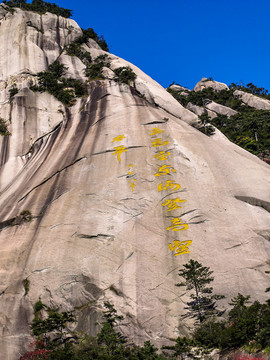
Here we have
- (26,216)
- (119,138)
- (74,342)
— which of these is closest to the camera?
(74,342)

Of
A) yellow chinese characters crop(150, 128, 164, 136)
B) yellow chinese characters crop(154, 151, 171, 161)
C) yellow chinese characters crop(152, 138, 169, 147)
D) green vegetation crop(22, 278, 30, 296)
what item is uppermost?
yellow chinese characters crop(150, 128, 164, 136)

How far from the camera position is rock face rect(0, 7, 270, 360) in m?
18.0

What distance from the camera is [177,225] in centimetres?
2112

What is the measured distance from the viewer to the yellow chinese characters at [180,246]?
19923 millimetres

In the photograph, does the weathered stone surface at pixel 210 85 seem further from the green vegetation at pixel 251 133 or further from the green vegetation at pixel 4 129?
the green vegetation at pixel 4 129

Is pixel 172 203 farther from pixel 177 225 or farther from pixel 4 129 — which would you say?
pixel 4 129

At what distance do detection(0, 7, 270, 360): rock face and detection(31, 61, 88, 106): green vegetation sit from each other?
4.08m

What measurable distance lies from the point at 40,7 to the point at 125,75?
68.8 feet

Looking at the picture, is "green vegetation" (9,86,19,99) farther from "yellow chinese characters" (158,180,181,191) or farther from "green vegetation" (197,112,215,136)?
"yellow chinese characters" (158,180,181,191)

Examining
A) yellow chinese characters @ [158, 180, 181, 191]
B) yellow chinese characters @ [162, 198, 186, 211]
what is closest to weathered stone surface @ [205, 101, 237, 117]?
yellow chinese characters @ [158, 180, 181, 191]

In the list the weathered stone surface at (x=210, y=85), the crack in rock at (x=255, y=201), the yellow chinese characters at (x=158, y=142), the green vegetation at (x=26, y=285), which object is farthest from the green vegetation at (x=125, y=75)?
the weathered stone surface at (x=210, y=85)

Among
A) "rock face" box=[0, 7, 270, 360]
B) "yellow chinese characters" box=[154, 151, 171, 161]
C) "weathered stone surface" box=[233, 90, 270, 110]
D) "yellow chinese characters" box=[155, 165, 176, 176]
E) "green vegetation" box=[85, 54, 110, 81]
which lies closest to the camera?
"rock face" box=[0, 7, 270, 360]

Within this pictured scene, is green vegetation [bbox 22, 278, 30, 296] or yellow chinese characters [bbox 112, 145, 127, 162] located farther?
yellow chinese characters [bbox 112, 145, 127, 162]

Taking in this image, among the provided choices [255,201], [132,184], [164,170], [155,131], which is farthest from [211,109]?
[132,184]
